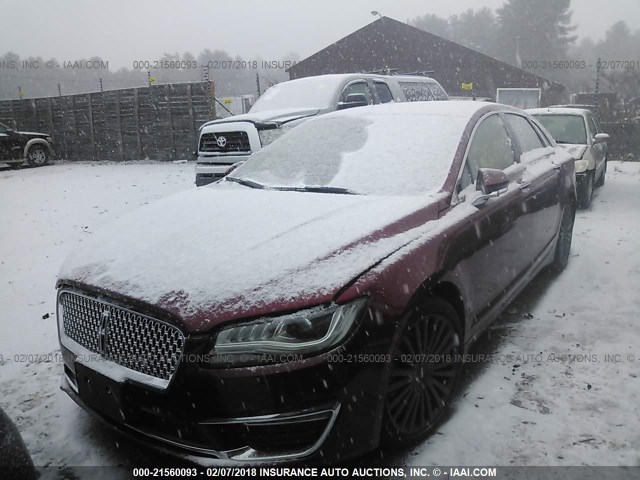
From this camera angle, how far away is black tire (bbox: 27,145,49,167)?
15.9m

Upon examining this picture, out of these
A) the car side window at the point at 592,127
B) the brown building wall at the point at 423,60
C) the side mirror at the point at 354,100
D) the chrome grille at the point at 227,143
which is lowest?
the chrome grille at the point at 227,143

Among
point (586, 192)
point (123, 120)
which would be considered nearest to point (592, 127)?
point (586, 192)

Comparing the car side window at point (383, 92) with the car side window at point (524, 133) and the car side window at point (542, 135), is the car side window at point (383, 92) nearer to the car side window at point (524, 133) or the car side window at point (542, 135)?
the car side window at point (542, 135)

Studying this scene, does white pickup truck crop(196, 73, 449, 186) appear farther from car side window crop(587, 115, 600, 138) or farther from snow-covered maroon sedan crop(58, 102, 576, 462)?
snow-covered maroon sedan crop(58, 102, 576, 462)

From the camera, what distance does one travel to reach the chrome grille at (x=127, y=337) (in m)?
1.99

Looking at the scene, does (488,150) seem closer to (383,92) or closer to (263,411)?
(263,411)

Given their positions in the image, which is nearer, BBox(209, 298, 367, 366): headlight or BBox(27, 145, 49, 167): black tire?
BBox(209, 298, 367, 366): headlight

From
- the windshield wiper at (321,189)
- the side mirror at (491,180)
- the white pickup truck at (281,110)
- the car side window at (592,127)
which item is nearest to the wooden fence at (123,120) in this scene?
the white pickup truck at (281,110)

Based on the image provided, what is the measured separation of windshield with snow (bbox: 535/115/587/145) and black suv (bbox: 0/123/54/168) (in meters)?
14.8

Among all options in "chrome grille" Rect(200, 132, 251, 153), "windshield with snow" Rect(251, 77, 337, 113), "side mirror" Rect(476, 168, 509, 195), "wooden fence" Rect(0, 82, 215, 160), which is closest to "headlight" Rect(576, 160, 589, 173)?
"windshield with snow" Rect(251, 77, 337, 113)

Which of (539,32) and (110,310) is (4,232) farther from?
(539,32)

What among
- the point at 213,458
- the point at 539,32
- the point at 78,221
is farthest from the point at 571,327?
the point at 539,32

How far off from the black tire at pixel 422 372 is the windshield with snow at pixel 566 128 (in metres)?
6.53

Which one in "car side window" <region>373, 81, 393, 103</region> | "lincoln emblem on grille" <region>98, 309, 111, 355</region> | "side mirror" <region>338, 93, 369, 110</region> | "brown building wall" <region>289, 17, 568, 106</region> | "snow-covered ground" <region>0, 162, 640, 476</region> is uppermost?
"brown building wall" <region>289, 17, 568, 106</region>
